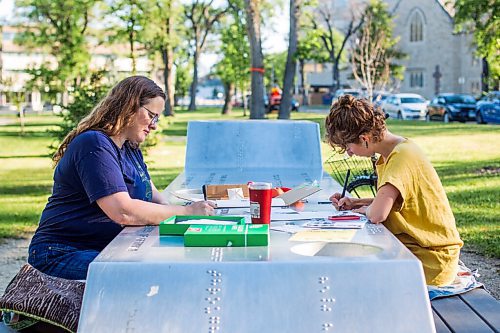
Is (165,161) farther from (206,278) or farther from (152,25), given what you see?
Answer: (152,25)

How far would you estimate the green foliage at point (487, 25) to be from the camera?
48.3 feet

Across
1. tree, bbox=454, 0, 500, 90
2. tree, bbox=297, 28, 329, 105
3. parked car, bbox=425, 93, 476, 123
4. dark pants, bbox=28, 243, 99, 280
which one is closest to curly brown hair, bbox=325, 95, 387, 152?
dark pants, bbox=28, 243, 99, 280

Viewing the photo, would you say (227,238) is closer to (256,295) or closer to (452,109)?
(256,295)

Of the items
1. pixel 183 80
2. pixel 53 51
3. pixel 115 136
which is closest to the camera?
pixel 115 136

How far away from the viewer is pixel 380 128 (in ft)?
12.6

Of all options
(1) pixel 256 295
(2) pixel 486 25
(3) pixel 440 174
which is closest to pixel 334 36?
(2) pixel 486 25

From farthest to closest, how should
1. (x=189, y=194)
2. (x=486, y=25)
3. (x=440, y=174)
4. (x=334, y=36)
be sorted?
1. (x=334, y=36)
2. (x=486, y=25)
3. (x=440, y=174)
4. (x=189, y=194)

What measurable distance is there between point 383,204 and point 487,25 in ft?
40.9

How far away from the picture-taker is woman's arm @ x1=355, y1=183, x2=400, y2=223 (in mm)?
3572

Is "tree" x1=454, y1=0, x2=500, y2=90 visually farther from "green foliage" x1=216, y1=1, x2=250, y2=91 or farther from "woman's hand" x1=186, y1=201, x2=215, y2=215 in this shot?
"green foliage" x1=216, y1=1, x2=250, y2=91

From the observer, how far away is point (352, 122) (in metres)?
3.78

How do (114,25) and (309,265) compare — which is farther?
(114,25)

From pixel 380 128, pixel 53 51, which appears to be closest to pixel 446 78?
pixel 53 51

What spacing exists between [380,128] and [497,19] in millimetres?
11586
